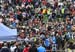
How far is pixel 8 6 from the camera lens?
112ft

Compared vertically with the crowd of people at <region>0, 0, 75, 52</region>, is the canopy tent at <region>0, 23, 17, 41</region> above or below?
above

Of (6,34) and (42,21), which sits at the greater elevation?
(6,34)

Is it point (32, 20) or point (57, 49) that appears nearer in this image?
point (57, 49)

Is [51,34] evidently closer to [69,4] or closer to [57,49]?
[57,49]

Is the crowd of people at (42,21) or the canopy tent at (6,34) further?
the crowd of people at (42,21)

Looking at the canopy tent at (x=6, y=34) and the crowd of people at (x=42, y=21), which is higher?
the canopy tent at (x=6, y=34)

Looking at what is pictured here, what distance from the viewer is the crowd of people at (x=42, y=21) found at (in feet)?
86.5

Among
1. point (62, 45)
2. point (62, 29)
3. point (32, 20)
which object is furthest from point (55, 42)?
point (32, 20)

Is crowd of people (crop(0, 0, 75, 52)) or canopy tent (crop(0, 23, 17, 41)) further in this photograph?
crowd of people (crop(0, 0, 75, 52))

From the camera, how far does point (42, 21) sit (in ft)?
103

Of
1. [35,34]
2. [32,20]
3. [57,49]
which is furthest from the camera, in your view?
[32,20]

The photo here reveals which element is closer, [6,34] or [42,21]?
[6,34]

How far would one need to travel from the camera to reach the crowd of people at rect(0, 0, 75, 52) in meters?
26.4

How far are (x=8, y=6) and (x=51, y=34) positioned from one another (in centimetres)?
768
